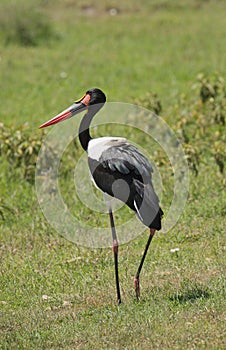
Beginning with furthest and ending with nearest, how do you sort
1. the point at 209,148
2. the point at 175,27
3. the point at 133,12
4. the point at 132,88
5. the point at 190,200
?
1. the point at 133,12
2. the point at 175,27
3. the point at 132,88
4. the point at 209,148
5. the point at 190,200

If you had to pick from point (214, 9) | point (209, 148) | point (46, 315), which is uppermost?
point (46, 315)

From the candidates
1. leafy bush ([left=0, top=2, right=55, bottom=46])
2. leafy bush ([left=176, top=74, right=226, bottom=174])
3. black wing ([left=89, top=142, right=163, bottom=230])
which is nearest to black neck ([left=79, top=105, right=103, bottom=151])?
black wing ([left=89, top=142, right=163, bottom=230])

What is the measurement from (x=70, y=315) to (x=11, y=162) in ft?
10.6

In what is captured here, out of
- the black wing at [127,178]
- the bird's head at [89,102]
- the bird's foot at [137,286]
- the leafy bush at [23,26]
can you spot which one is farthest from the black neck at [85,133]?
the leafy bush at [23,26]

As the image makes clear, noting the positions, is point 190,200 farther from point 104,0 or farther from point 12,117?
point 104,0

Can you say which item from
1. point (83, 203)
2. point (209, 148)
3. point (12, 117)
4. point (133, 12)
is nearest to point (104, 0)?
point (133, 12)

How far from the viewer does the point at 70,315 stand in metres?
4.94

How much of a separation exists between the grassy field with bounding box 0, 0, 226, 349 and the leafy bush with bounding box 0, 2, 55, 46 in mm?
26

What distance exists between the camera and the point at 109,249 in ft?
20.5

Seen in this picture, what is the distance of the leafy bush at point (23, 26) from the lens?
14.2m

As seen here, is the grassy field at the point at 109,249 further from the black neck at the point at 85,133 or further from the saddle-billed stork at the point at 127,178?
the black neck at the point at 85,133

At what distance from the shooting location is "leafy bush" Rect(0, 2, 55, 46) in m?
14.2

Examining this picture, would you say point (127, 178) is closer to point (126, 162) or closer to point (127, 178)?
point (127, 178)

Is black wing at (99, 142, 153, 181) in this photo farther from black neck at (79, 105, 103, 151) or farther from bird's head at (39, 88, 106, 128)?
bird's head at (39, 88, 106, 128)
